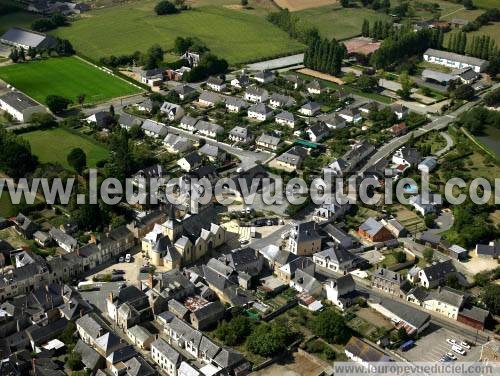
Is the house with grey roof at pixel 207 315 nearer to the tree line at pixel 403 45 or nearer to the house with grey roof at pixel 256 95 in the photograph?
the house with grey roof at pixel 256 95

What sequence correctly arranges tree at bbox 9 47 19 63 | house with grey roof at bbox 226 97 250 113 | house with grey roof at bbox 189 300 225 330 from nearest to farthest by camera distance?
1. house with grey roof at bbox 189 300 225 330
2. house with grey roof at bbox 226 97 250 113
3. tree at bbox 9 47 19 63

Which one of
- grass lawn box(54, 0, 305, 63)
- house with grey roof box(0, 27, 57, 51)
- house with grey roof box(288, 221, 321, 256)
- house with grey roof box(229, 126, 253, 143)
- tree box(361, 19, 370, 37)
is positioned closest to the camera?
house with grey roof box(288, 221, 321, 256)

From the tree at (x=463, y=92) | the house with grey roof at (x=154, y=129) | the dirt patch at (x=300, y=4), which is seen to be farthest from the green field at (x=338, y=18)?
the house with grey roof at (x=154, y=129)

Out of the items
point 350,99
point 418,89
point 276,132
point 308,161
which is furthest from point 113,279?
point 418,89

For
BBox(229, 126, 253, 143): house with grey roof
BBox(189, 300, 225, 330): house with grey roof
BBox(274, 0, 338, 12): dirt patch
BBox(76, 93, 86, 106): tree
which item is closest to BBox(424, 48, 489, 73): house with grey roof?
BBox(274, 0, 338, 12): dirt patch

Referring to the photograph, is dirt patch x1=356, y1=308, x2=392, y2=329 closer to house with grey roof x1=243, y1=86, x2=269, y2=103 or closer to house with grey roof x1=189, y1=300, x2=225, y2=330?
house with grey roof x1=189, y1=300, x2=225, y2=330
